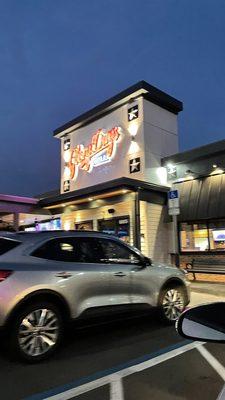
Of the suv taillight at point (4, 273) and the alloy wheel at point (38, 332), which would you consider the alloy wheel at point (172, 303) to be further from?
the suv taillight at point (4, 273)

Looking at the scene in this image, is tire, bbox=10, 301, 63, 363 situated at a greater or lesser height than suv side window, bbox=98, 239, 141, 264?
lesser

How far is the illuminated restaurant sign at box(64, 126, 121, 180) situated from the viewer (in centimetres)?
1962

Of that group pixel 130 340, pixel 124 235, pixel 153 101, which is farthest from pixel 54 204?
pixel 130 340

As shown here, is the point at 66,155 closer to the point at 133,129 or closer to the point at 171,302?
the point at 133,129

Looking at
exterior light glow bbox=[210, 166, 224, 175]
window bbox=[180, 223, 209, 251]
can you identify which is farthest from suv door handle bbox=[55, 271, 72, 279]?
window bbox=[180, 223, 209, 251]

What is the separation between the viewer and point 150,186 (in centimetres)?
1662

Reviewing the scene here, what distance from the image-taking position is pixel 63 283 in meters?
5.68

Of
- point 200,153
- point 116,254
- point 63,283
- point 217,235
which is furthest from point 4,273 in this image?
point 200,153

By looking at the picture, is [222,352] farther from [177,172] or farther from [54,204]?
[54,204]

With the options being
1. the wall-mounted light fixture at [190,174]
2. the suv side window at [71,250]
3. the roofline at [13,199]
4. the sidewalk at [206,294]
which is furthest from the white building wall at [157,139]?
the suv side window at [71,250]

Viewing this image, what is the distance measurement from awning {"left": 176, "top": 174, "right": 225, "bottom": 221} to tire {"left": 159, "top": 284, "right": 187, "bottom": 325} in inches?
327

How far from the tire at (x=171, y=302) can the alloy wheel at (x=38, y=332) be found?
2.34 meters

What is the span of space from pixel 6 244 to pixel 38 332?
1.36 metres

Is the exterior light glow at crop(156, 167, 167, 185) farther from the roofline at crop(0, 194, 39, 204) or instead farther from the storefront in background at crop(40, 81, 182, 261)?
the roofline at crop(0, 194, 39, 204)
